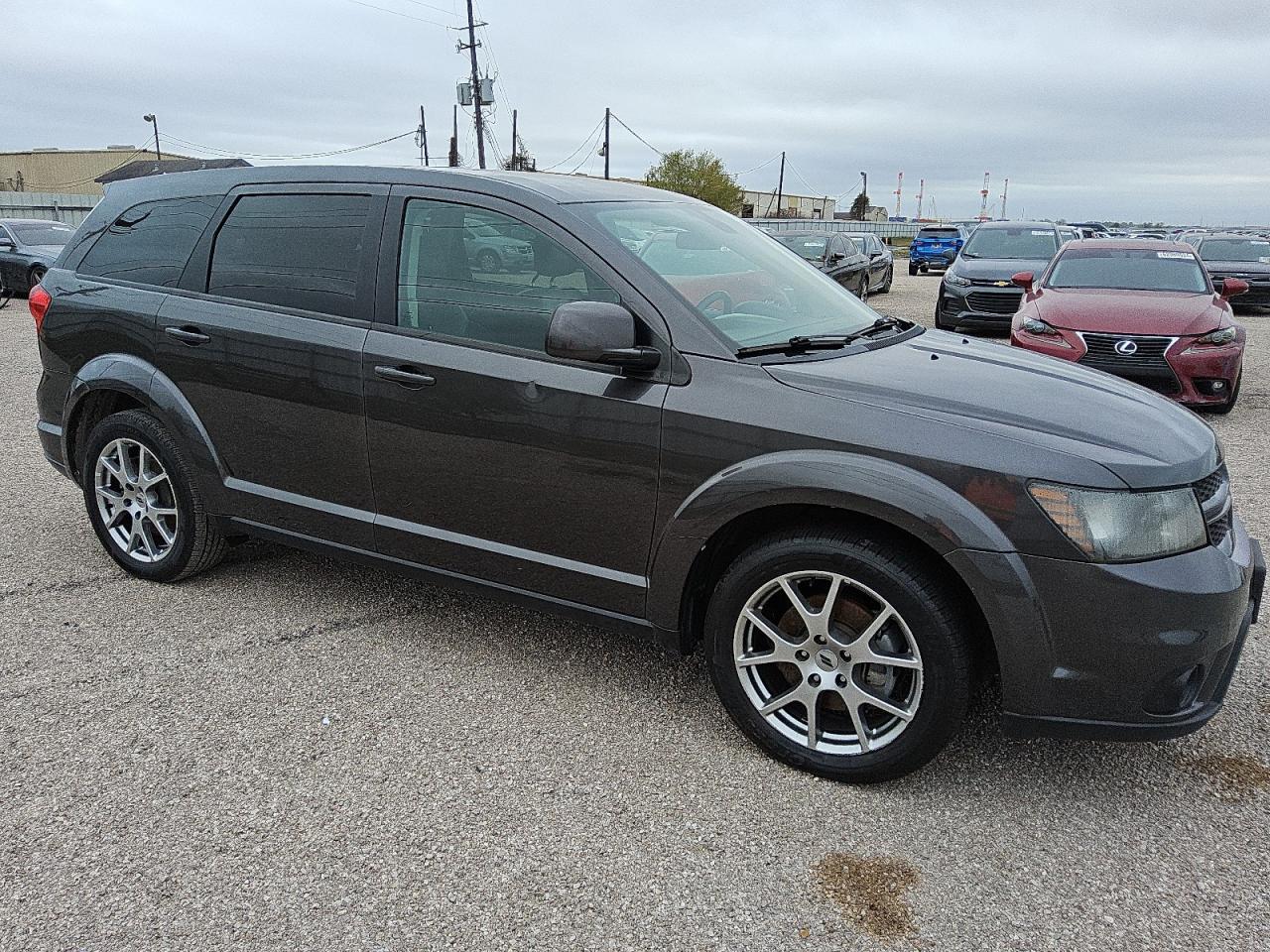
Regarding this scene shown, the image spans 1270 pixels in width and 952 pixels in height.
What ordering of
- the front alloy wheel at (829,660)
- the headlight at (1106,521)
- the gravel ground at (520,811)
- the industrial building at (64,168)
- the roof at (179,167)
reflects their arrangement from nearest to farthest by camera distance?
the gravel ground at (520,811), the headlight at (1106,521), the front alloy wheel at (829,660), the roof at (179,167), the industrial building at (64,168)

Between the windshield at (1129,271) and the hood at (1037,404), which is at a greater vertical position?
the windshield at (1129,271)

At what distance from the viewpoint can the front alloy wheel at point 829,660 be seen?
9.27 feet

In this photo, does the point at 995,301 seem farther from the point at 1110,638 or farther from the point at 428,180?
the point at 1110,638

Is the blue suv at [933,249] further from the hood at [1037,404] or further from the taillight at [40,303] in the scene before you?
the taillight at [40,303]

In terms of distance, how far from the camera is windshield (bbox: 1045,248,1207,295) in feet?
30.9

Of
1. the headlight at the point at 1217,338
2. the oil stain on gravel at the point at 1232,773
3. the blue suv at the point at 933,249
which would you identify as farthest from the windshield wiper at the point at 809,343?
the blue suv at the point at 933,249

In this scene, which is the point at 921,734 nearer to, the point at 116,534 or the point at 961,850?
the point at 961,850

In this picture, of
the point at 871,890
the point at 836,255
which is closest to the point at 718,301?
the point at 871,890

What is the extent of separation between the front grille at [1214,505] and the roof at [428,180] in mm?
2127

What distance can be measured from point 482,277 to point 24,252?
59.7ft

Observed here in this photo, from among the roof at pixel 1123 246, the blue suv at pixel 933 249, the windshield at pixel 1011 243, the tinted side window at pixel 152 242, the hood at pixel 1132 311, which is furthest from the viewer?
the blue suv at pixel 933 249

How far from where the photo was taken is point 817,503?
279 cm

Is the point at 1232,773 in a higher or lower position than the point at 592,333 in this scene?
lower

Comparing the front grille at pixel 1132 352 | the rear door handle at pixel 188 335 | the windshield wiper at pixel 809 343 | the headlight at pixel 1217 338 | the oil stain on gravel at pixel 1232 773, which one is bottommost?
the oil stain on gravel at pixel 1232 773
